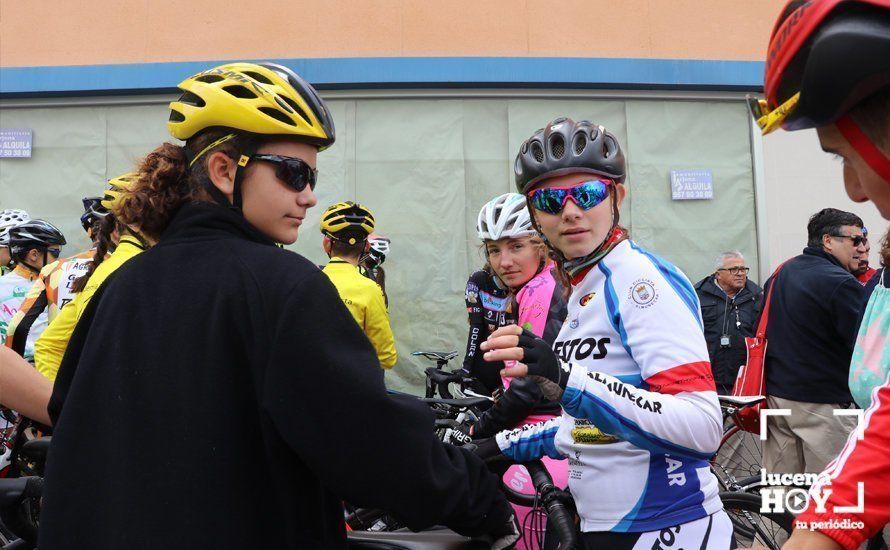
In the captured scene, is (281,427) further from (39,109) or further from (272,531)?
(39,109)

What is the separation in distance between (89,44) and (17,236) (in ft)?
17.3

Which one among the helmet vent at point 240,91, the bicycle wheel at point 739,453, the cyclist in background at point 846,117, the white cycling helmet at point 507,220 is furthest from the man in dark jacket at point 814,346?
the helmet vent at point 240,91

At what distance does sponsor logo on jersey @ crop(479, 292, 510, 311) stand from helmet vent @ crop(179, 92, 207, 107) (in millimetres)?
5003

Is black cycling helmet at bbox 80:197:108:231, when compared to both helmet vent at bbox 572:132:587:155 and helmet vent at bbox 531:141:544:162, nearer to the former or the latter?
helmet vent at bbox 531:141:544:162

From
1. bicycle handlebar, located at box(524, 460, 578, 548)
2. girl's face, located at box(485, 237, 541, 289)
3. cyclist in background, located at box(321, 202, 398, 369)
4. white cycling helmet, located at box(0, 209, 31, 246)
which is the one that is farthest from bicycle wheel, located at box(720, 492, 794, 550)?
white cycling helmet, located at box(0, 209, 31, 246)

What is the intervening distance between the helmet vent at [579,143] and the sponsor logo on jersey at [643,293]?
666 millimetres

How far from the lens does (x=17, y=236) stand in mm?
7746

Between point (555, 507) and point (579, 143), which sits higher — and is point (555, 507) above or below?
below

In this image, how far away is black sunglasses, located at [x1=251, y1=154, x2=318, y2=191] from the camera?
2.12 m

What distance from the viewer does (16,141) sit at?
11.3 meters

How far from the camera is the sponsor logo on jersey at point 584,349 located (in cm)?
252

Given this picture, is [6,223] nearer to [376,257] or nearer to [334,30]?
[376,257]

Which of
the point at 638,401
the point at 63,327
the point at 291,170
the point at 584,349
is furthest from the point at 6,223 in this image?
the point at 638,401

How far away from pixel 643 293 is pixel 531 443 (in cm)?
84
